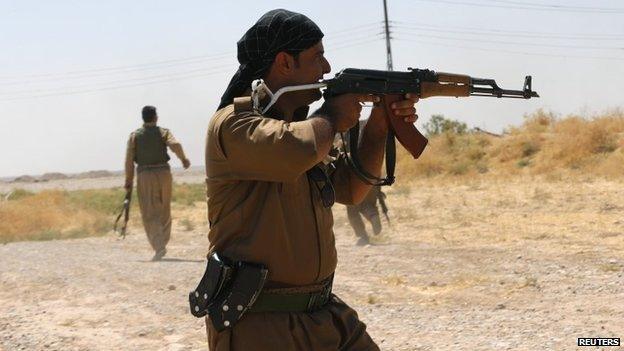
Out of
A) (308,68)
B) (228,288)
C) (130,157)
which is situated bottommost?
(130,157)

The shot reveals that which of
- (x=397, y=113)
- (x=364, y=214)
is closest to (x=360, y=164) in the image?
(x=397, y=113)

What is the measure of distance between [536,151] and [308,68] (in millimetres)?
24764

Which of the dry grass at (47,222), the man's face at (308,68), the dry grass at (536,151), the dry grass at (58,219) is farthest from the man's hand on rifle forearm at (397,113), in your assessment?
the dry grass at (536,151)

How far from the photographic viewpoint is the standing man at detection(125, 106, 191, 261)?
11773mm

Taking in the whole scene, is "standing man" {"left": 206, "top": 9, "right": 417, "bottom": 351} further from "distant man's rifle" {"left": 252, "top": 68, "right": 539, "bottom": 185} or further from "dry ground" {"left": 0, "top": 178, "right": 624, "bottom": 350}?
"dry ground" {"left": 0, "top": 178, "right": 624, "bottom": 350}

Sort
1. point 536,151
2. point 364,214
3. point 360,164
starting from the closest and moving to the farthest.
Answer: point 360,164, point 364,214, point 536,151

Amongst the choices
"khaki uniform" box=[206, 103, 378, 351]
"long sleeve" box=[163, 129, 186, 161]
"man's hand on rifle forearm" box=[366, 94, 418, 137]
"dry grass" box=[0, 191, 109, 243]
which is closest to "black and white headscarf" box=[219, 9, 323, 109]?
"khaki uniform" box=[206, 103, 378, 351]

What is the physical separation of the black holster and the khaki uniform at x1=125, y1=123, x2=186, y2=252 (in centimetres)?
877

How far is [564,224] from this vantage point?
13320 millimetres

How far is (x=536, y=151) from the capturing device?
89.2ft

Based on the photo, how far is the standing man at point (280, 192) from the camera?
9.86ft

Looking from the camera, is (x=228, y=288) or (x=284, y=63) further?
(x=284, y=63)

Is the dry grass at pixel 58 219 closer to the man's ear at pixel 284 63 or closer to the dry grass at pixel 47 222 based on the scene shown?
the dry grass at pixel 47 222

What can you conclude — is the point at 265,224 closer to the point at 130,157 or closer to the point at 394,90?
the point at 394,90
